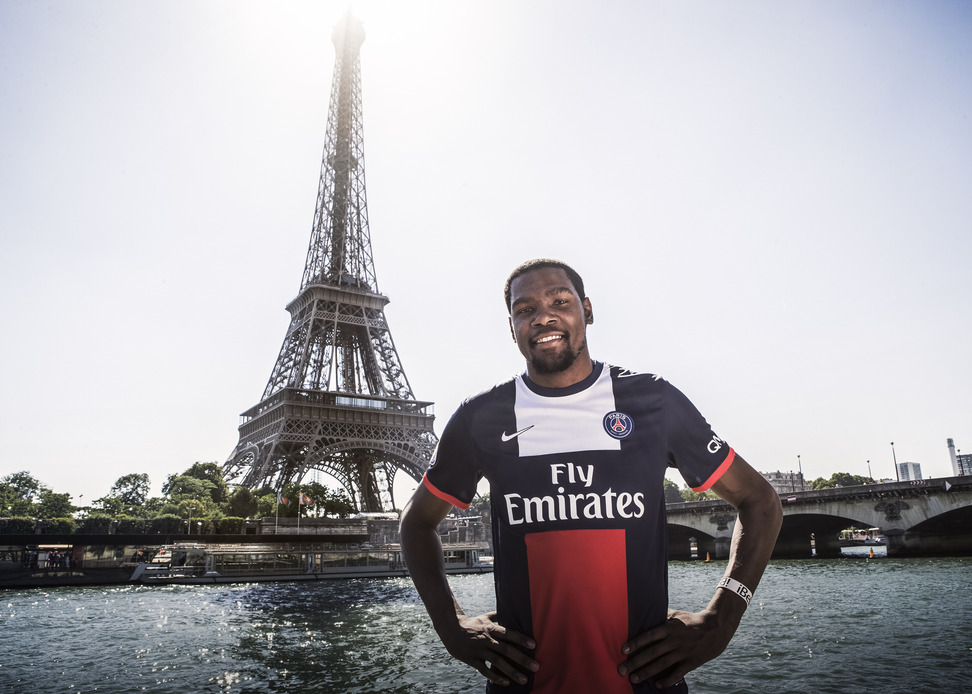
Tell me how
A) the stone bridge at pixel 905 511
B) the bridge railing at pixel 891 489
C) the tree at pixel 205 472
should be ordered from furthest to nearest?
the tree at pixel 205 472
the stone bridge at pixel 905 511
the bridge railing at pixel 891 489

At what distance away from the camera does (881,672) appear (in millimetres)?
11391

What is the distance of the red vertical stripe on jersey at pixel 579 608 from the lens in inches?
84.9

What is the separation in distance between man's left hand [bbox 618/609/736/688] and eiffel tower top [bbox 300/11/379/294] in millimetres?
62034

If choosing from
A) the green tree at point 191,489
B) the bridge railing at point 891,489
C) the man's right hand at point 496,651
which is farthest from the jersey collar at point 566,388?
the green tree at point 191,489

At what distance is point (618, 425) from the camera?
250cm

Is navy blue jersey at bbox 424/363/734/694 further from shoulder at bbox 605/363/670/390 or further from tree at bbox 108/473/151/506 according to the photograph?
tree at bbox 108/473/151/506

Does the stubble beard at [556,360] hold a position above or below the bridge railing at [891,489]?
above

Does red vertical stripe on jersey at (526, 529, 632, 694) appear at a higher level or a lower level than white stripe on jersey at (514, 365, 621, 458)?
lower

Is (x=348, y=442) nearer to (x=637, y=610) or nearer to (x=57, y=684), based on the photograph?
(x=57, y=684)

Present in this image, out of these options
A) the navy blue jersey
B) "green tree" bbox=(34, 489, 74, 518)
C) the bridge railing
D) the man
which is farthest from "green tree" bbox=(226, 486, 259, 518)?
the navy blue jersey

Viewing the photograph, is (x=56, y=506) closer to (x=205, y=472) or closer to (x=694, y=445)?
(x=205, y=472)

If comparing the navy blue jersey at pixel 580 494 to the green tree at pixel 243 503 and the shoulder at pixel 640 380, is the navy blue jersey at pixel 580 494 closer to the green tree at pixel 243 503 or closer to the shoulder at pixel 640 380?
the shoulder at pixel 640 380

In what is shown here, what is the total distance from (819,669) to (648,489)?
12416 millimetres

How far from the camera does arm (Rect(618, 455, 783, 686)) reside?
2125 millimetres
